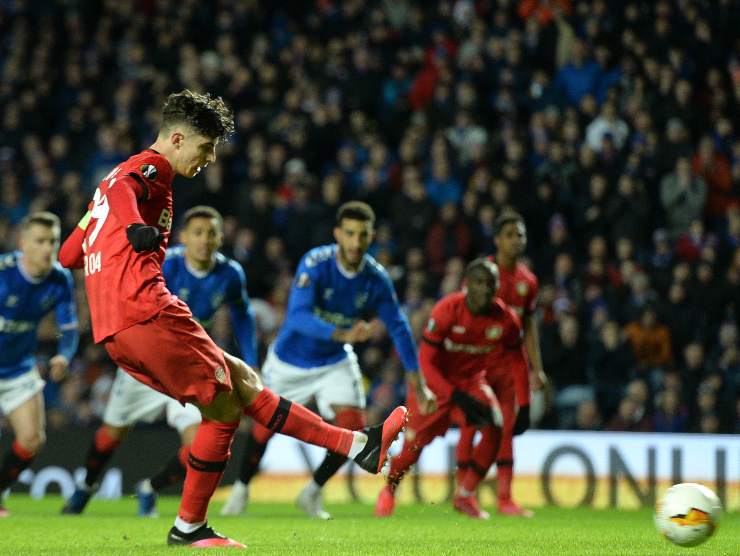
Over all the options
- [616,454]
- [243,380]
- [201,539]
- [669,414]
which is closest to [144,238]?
[243,380]

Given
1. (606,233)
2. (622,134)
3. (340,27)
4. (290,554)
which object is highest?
(340,27)

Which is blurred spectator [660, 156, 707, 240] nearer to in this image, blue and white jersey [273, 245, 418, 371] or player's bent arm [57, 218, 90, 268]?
blue and white jersey [273, 245, 418, 371]

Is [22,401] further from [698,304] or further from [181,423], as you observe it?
[698,304]

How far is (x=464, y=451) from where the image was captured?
981 centimetres

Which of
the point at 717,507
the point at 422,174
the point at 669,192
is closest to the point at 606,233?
the point at 669,192

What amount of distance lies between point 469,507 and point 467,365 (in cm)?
108

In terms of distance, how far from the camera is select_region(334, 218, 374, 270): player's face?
898 centimetres

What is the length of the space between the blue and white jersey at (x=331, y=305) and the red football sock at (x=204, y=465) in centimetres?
282

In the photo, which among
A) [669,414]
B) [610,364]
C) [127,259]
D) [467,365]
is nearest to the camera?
[127,259]

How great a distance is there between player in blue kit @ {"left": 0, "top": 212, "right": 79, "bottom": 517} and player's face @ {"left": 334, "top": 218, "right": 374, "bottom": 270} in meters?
2.01

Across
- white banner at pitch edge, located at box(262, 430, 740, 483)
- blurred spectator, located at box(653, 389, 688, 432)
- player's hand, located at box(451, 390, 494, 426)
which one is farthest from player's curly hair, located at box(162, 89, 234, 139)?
blurred spectator, located at box(653, 389, 688, 432)

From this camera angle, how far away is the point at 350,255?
9.09 meters

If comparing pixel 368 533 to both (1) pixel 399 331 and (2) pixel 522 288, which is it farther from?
(2) pixel 522 288

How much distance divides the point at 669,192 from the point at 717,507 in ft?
27.5
